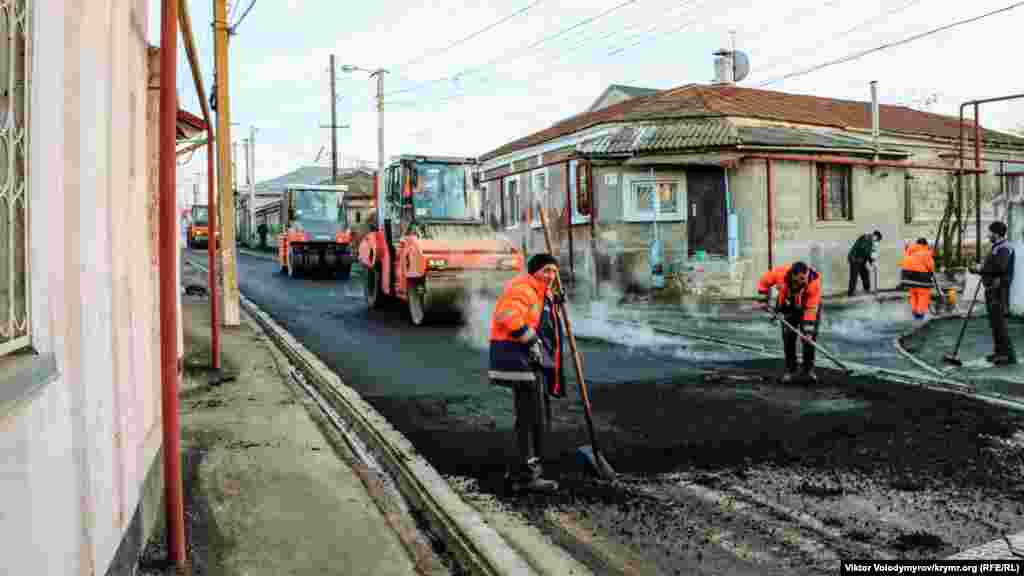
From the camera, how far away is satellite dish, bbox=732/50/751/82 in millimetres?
30359

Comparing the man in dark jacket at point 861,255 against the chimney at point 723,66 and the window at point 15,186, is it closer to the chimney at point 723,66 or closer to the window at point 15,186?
the chimney at point 723,66

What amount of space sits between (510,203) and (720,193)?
7.49 metres

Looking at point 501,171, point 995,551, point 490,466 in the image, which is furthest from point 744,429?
point 501,171

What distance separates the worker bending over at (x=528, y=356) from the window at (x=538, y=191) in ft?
62.0

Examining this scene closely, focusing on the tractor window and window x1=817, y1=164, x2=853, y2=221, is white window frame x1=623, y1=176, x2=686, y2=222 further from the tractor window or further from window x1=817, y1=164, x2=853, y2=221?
the tractor window

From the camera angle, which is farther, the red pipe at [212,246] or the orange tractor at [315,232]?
the orange tractor at [315,232]

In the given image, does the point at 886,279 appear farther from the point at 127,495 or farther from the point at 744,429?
the point at 127,495

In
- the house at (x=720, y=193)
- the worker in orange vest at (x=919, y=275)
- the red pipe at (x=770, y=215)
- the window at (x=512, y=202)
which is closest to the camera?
the worker in orange vest at (x=919, y=275)

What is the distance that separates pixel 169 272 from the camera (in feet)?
13.8

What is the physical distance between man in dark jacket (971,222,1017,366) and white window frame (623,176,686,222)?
11.6 m

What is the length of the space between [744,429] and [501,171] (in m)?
23.2

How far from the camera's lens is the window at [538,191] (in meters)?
24.9

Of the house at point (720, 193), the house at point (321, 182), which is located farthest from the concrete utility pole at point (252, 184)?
the house at point (720, 193)

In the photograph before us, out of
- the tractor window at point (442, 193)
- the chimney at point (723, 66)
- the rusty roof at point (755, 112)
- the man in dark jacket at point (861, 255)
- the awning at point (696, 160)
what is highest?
the chimney at point (723, 66)
